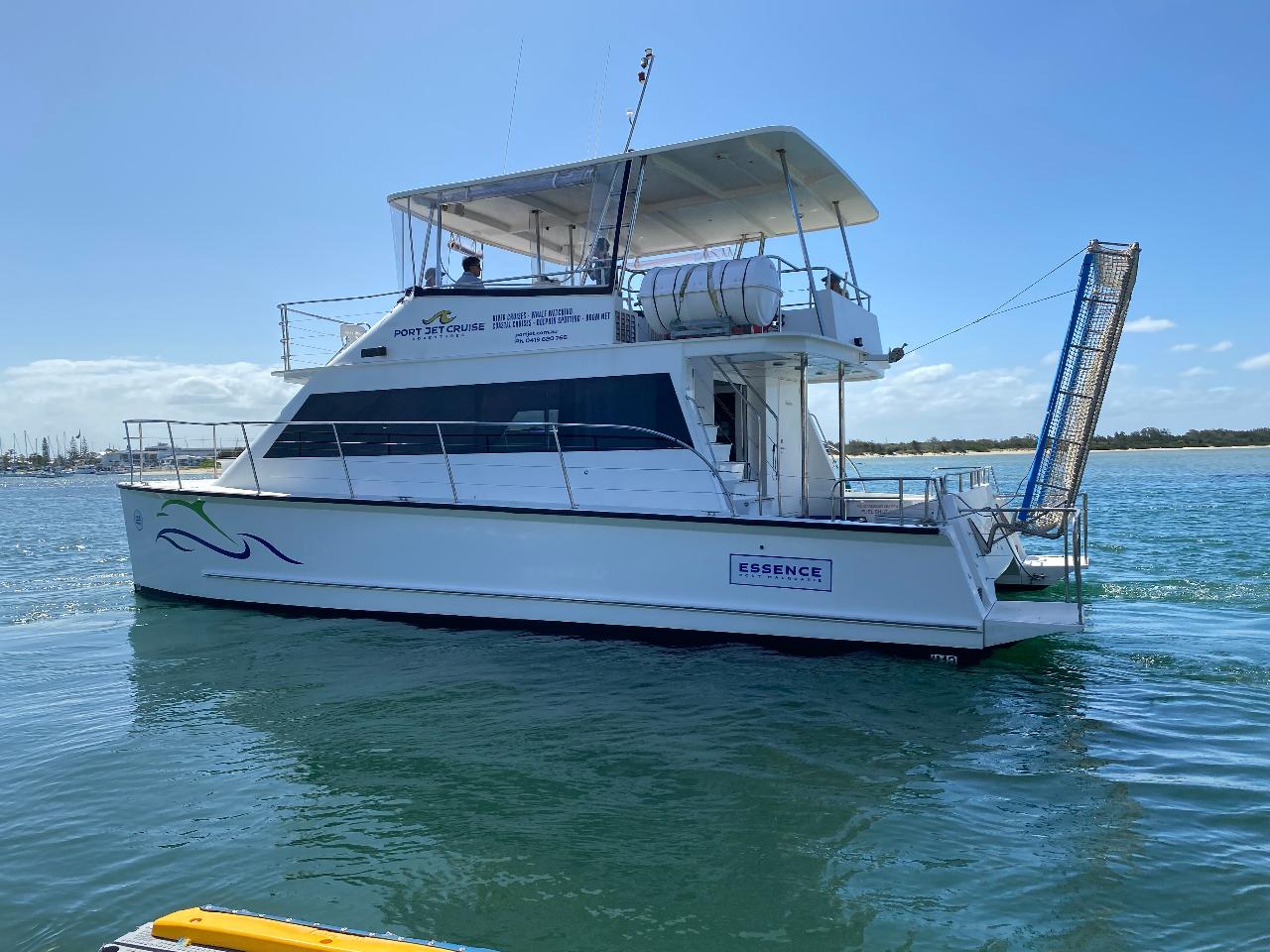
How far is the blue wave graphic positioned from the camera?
850 centimetres

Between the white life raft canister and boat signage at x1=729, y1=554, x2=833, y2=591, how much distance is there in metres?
2.10

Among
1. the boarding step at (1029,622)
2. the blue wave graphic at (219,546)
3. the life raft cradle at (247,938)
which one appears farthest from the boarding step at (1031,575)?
the life raft cradle at (247,938)

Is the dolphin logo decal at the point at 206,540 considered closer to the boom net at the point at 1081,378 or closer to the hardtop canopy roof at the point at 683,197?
the hardtop canopy roof at the point at 683,197

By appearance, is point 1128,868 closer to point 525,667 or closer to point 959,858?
point 959,858

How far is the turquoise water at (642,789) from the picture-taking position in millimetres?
3396

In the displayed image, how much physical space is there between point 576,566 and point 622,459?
1.05m

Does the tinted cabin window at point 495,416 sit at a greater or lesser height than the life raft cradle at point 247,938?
greater

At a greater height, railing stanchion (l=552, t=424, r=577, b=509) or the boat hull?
railing stanchion (l=552, t=424, r=577, b=509)

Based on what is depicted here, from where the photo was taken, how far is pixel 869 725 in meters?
5.42

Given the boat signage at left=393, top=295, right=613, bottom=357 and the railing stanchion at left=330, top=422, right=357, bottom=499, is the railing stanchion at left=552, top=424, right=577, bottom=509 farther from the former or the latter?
the railing stanchion at left=330, top=422, right=357, bottom=499

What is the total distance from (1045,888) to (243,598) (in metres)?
7.87

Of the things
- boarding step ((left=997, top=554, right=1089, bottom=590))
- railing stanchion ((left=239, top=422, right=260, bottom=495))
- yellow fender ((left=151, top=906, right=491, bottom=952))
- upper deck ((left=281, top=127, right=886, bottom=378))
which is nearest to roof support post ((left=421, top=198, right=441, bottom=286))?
upper deck ((left=281, top=127, right=886, bottom=378))

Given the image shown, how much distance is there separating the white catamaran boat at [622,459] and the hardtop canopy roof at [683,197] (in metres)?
0.04

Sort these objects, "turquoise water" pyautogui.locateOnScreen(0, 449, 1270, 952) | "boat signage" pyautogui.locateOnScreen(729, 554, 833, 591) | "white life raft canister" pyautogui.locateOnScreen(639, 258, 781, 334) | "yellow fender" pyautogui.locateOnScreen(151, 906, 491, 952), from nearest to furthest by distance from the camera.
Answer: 1. "yellow fender" pyautogui.locateOnScreen(151, 906, 491, 952)
2. "turquoise water" pyautogui.locateOnScreen(0, 449, 1270, 952)
3. "boat signage" pyautogui.locateOnScreen(729, 554, 833, 591)
4. "white life raft canister" pyautogui.locateOnScreen(639, 258, 781, 334)
